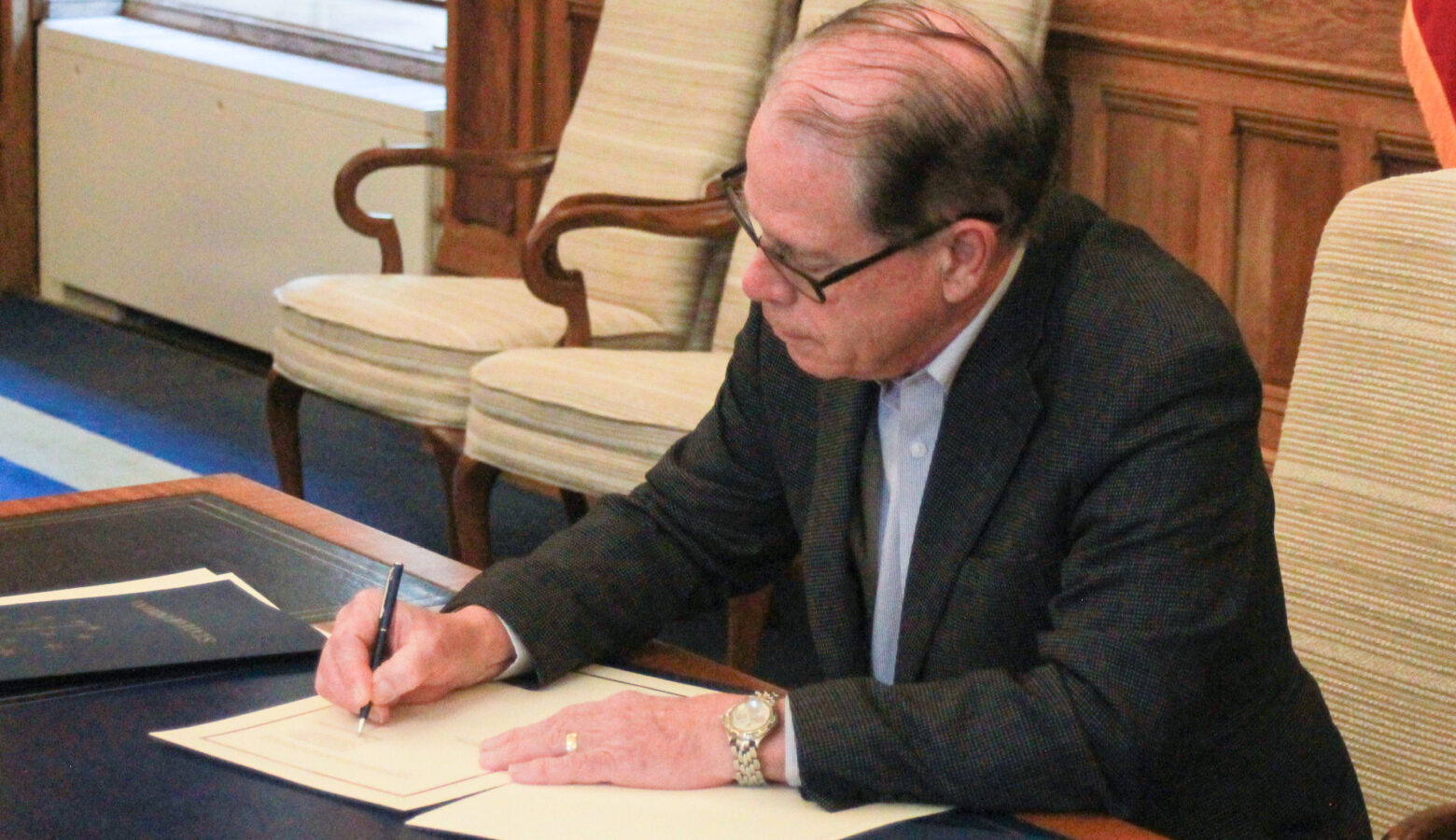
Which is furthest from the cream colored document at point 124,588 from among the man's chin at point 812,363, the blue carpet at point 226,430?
the blue carpet at point 226,430

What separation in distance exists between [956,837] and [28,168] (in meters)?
4.98

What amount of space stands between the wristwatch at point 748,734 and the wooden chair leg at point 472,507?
1860mm

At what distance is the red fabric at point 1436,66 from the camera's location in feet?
6.73

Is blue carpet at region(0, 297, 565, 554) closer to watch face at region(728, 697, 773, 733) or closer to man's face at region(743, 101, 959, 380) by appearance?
man's face at region(743, 101, 959, 380)

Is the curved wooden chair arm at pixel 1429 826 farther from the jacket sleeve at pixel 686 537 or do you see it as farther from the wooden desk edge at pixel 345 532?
the jacket sleeve at pixel 686 537

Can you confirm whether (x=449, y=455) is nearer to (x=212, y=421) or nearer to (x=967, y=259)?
(x=212, y=421)

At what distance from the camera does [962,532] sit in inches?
51.7

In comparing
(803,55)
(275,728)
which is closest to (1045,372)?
(803,55)

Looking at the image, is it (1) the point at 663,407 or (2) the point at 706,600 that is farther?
(1) the point at 663,407

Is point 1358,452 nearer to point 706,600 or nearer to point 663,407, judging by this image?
point 706,600

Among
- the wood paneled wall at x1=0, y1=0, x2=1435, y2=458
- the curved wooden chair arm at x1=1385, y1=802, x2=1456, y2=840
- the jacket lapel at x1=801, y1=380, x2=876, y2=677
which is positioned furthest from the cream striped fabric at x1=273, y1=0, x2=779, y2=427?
the curved wooden chair arm at x1=1385, y1=802, x2=1456, y2=840

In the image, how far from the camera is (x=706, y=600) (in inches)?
60.2

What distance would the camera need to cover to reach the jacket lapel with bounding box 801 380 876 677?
139 cm

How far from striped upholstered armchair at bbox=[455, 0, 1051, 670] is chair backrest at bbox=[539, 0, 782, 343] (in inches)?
16.1
